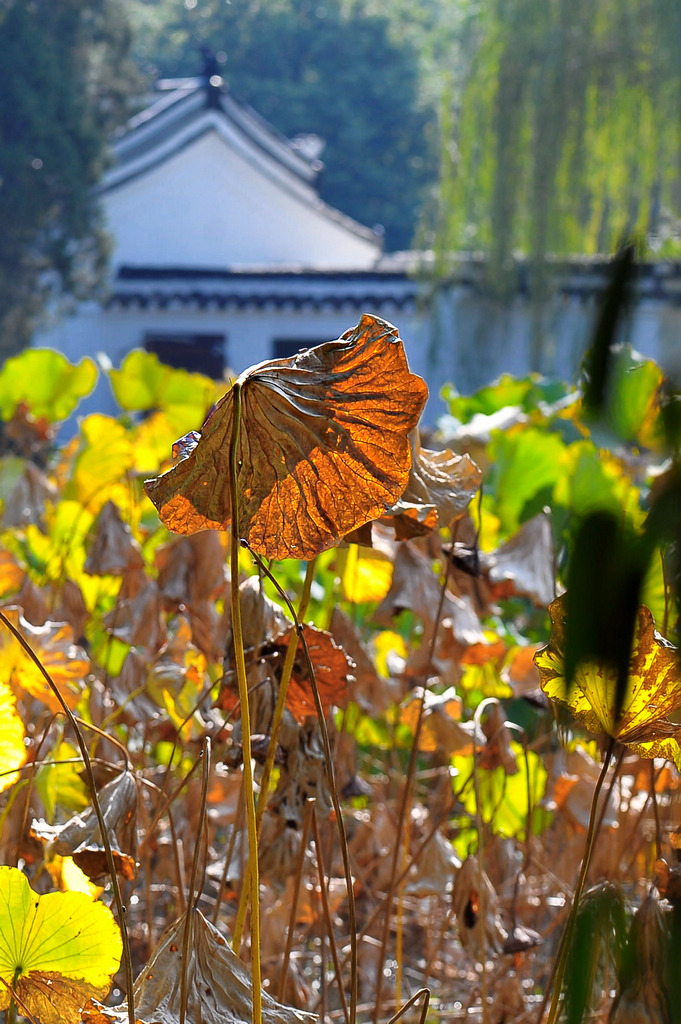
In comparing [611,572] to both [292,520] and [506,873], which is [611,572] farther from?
[506,873]

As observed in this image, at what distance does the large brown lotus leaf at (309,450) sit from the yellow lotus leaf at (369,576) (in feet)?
1.28

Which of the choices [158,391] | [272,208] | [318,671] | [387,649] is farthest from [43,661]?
[272,208]

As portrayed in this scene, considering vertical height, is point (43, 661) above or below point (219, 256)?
below

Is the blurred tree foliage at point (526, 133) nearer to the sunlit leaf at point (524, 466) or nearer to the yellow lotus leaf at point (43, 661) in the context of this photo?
the sunlit leaf at point (524, 466)

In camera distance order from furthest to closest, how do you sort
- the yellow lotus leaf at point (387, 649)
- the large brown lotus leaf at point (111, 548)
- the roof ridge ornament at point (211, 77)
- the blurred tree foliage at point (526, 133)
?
the roof ridge ornament at point (211, 77), the blurred tree foliage at point (526, 133), the yellow lotus leaf at point (387, 649), the large brown lotus leaf at point (111, 548)

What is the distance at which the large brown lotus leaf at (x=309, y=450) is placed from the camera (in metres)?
0.31

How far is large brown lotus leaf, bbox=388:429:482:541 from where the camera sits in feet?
1.33

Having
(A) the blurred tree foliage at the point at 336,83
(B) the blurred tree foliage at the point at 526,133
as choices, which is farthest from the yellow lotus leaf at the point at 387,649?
(A) the blurred tree foliage at the point at 336,83

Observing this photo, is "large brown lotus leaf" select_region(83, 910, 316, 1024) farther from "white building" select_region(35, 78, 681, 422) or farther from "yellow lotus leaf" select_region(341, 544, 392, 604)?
"white building" select_region(35, 78, 681, 422)

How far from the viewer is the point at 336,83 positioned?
16.9 metres

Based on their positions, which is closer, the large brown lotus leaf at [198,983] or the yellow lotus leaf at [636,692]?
the yellow lotus leaf at [636,692]

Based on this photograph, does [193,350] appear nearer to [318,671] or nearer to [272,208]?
[272,208]

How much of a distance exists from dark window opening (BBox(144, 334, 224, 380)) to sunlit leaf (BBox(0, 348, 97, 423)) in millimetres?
6960

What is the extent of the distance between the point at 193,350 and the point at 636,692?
8.17m
